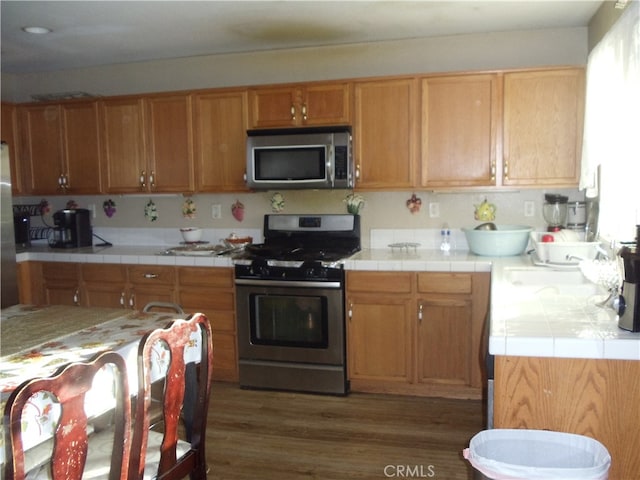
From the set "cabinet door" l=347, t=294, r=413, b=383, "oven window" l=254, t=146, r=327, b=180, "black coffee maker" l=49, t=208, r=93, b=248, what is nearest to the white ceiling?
"oven window" l=254, t=146, r=327, b=180

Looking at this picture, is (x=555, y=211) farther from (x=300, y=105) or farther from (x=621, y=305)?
(x=621, y=305)

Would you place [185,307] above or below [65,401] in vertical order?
below

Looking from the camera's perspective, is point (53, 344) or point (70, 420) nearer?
point (70, 420)

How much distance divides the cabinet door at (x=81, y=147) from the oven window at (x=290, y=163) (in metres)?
1.38

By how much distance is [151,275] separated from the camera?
3826 mm

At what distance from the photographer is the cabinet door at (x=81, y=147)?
13.7ft

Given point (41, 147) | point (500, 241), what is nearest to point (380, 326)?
point (500, 241)

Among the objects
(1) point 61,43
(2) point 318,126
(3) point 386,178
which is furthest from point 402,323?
(1) point 61,43

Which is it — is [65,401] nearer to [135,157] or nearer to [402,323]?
[402,323]

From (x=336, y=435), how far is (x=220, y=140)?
2.15 m

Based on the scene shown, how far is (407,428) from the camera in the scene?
297 cm

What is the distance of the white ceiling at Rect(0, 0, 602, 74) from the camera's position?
3.09 metres

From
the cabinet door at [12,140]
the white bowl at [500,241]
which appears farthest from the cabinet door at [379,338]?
the cabinet door at [12,140]

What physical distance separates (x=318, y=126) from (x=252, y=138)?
0.45 m
